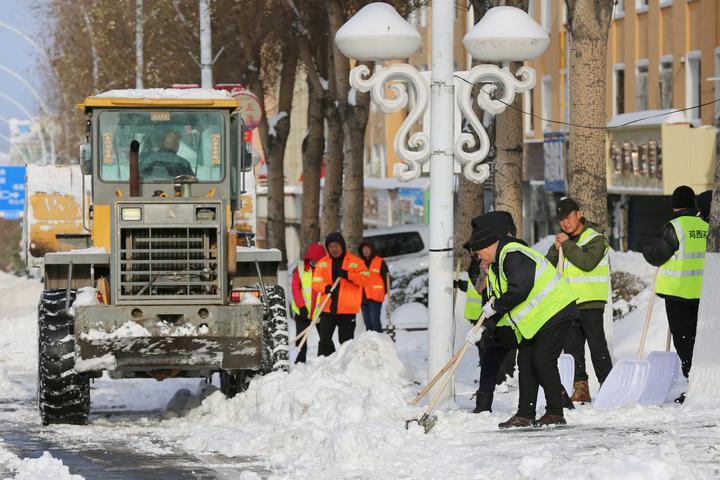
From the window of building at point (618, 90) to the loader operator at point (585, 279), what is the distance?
29735 millimetres

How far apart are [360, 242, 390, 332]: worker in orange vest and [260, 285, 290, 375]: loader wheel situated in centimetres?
590

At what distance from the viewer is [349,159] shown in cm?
2856

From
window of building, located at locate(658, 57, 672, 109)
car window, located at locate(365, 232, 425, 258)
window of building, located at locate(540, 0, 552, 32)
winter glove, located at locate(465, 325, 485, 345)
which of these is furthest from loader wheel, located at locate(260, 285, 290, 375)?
window of building, located at locate(540, 0, 552, 32)

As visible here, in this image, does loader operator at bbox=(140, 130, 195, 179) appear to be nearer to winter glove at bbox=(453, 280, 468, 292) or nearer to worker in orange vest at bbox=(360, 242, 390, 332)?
winter glove at bbox=(453, 280, 468, 292)

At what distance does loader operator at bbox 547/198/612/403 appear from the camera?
13086 mm

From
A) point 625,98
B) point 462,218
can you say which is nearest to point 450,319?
point 462,218

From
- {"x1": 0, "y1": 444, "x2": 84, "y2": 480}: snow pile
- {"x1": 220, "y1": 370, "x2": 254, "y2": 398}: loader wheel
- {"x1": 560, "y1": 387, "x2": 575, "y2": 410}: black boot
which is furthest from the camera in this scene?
{"x1": 220, "y1": 370, "x2": 254, "y2": 398}: loader wheel

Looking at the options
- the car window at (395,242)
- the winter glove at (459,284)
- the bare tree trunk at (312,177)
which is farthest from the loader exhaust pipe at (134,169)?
the bare tree trunk at (312,177)

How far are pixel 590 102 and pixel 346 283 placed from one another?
3699 millimetres

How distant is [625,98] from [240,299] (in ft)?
97.6

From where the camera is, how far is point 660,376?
12.6 metres

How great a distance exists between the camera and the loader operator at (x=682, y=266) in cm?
1316

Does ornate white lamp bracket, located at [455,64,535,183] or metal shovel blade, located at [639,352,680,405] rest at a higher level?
ornate white lamp bracket, located at [455,64,535,183]

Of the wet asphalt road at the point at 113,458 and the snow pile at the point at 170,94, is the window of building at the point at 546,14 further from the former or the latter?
the wet asphalt road at the point at 113,458
